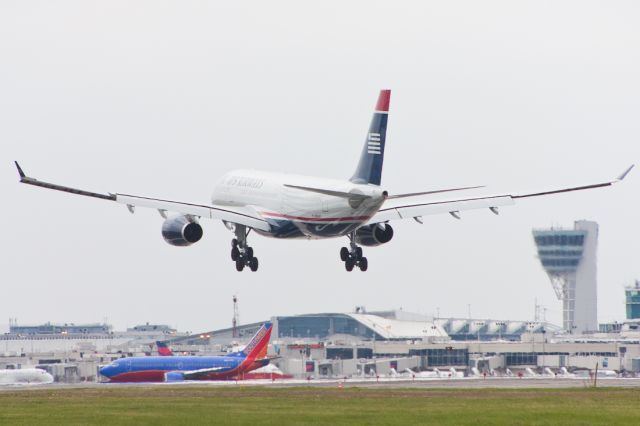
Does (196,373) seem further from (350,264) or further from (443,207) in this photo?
(443,207)

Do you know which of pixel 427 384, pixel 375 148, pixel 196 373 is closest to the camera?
pixel 375 148

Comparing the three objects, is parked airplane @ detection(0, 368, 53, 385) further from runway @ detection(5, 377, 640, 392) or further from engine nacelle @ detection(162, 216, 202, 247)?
engine nacelle @ detection(162, 216, 202, 247)

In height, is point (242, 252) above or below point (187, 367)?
above

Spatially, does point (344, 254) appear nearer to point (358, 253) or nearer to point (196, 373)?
point (358, 253)

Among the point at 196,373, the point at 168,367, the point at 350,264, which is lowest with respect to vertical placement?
the point at 196,373

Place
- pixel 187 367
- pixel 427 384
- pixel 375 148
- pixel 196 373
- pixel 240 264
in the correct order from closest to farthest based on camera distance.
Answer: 1. pixel 375 148
2. pixel 240 264
3. pixel 427 384
4. pixel 196 373
5. pixel 187 367

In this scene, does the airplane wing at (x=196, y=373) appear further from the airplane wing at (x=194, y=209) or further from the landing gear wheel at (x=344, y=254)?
the landing gear wheel at (x=344, y=254)

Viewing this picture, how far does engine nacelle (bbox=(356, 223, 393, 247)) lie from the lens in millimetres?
97500

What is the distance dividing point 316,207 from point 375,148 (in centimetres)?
570

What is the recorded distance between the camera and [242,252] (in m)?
98.3

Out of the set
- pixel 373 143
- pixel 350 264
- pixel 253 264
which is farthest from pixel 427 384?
pixel 373 143

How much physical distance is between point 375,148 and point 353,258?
9.10 metres

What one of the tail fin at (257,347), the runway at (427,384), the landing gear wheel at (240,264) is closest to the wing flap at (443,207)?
the landing gear wheel at (240,264)

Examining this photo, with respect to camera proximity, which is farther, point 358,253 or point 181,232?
point 181,232
